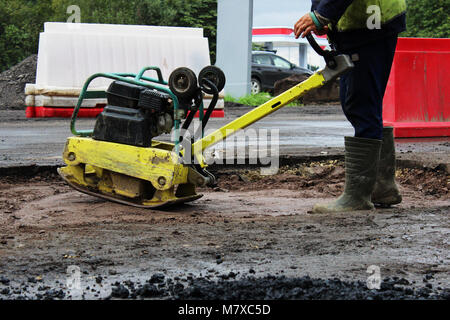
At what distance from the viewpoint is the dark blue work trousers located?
4.60 m

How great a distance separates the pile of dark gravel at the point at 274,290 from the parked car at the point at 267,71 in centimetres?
2041

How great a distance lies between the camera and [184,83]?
471cm

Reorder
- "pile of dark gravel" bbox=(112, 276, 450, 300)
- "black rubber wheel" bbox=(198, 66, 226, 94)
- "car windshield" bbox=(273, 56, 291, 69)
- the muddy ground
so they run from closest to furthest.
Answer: "pile of dark gravel" bbox=(112, 276, 450, 300)
the muddy ground
"black rubber wheel" bbox=(198, 66, 226, 94)
"car windshield" bbox=(273, 56, 291, 69)

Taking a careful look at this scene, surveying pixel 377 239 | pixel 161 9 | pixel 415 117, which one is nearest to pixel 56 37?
pixel 415 117

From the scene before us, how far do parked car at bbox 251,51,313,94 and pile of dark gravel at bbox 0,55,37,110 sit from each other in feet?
24.9

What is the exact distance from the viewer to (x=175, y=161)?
4633mm

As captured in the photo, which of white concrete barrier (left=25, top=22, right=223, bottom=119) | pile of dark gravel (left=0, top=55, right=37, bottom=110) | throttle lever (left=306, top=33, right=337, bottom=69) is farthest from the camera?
pile of dark gravel (left=0, top=55, right=37, bottom=110)

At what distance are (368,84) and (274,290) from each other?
2.25 metres

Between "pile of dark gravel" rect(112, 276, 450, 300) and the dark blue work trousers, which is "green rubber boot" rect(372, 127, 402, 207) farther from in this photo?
"pile of dark gravel" rect(112, 276, 450, 300)

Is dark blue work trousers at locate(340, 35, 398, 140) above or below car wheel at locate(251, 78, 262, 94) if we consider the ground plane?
above

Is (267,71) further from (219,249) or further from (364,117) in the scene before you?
(219,249)

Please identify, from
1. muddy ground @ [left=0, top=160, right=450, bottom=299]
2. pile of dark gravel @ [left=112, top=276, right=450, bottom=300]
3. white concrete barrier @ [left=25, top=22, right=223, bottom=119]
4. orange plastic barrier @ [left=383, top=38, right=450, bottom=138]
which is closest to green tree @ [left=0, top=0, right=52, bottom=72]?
white concrete barrier @ [left=25, top=22, right=223, bottom=119]

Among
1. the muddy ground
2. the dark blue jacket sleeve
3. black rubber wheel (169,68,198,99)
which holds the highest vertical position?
the dark blue jacket sleeve
